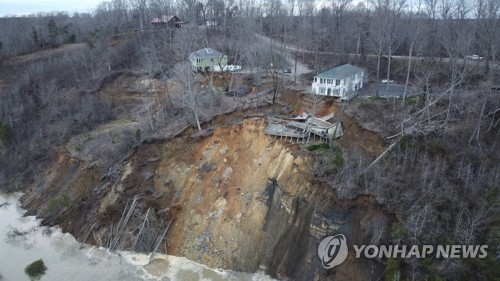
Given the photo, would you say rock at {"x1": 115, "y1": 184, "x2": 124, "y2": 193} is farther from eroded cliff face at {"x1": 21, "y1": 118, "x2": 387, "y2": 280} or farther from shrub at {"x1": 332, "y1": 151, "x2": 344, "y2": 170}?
shrub at {"x1": 332, "y1": 151, "x2": 344, "y2": 170}

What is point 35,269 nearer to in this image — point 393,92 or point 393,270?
point 393,270

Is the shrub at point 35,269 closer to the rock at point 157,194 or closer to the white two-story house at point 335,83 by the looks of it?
the rock at point 157,194

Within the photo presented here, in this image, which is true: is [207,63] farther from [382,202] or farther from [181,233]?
[382,202]

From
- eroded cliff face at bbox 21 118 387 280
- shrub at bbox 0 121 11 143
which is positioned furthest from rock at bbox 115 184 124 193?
shrub at bbox 0 121 11 143

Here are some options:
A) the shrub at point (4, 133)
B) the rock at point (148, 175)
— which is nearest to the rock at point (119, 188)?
the rock at point (148, 175)

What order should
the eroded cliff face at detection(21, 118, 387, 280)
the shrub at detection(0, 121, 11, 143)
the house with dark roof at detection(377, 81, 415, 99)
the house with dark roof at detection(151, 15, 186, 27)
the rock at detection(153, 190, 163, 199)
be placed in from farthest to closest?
the house with dark roof at detection(151, 15, 186, 27), the shrub at detection(0, 121, 11, 143), the house with dark roof at detection(377, 81, 415, 99), the rock at detection(153, 190, 163, 199), the eroded cliff face at detection(21, 118, 387, 280)

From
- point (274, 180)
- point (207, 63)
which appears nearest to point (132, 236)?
point (274, 180)
